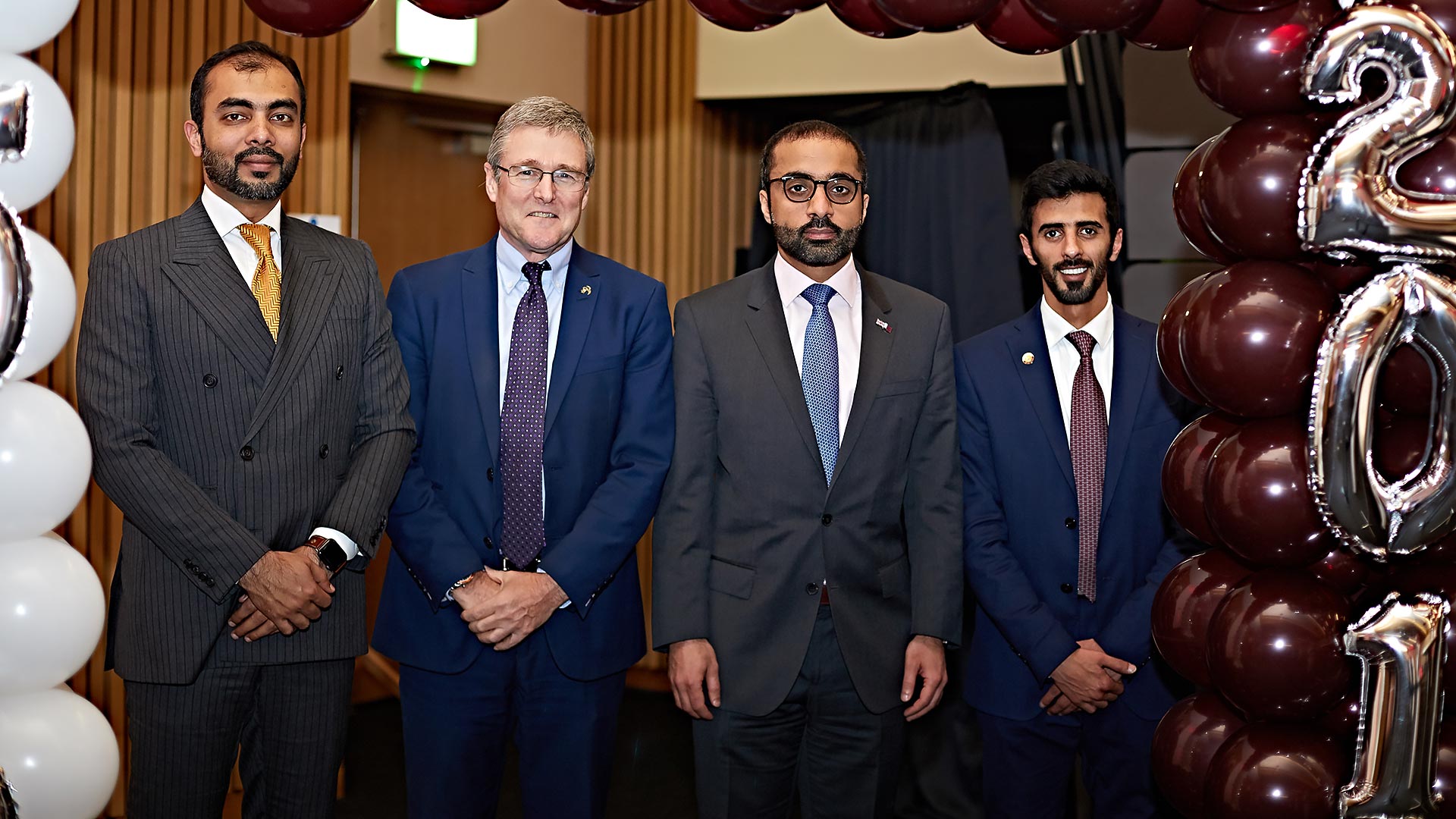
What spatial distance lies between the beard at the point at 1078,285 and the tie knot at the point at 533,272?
44.6 inches

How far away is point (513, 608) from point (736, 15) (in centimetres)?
121

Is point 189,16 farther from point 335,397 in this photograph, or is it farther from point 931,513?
point 931,513

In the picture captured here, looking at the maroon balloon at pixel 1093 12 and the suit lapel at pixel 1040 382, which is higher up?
the maroon balloon at pixel 1093 12

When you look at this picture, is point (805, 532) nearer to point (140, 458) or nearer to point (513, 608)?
point (513, 608)

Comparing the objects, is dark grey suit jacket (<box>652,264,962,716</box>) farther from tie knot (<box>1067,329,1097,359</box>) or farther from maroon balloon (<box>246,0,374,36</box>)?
maroon balloon (<box>246,0,374,36</box>)

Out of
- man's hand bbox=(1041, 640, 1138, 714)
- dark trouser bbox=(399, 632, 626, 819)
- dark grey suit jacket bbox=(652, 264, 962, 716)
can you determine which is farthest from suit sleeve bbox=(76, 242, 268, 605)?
man's hand bbox=(1041, 640, 1138, 714)

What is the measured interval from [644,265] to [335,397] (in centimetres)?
350

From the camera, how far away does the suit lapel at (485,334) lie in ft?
8.51

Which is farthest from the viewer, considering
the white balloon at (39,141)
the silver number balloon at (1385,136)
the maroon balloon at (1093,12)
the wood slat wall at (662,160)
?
the wood slat wall at (662,160)

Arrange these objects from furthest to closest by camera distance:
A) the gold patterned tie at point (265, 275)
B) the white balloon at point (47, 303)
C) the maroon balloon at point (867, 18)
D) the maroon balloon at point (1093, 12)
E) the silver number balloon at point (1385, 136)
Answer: the gold patterned tie at point (265, 275) → the white balloon at point (47, 303) → the maroon balloon at point (867, 18) → the maroon balloon at point (1093, 12) → the silver number balloon at point (1385, 136)

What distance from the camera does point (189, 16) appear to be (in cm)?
420

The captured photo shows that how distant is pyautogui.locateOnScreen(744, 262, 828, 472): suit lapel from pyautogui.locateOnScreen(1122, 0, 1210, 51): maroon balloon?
3.17ft

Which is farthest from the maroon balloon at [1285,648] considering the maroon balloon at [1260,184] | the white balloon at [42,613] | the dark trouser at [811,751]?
the white balloon at [42,613]

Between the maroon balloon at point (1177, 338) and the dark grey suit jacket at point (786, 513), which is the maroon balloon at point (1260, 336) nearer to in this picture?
the maroon balloon at point (1177, 338)
